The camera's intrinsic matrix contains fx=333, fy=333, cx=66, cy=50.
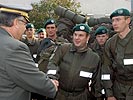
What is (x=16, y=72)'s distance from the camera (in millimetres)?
2756

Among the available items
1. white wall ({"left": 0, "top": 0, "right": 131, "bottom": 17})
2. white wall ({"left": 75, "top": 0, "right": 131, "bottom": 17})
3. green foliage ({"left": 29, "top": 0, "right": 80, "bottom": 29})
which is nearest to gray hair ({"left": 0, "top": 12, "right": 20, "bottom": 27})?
green foliage ({"left": 29, "top": 0, "right": 80, "bottom": 29})

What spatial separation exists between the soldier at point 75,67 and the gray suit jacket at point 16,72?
1.85m

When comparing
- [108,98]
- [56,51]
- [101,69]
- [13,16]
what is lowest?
[108,98]

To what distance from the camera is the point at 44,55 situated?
545 centimetres

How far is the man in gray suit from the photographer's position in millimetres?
2766

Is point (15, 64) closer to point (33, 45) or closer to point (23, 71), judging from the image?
point (23, 71)

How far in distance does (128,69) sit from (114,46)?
0.42m

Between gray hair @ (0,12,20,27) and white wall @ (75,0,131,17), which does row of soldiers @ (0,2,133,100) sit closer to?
gray hair @ (0,12,20,27)

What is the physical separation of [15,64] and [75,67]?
221cm

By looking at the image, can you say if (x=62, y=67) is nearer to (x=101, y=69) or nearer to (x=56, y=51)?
(x=56, y=51)

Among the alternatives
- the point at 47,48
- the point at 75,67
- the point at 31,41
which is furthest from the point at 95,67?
the point at 31,41

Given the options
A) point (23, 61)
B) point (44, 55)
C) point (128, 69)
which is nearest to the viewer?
point (23, 61)

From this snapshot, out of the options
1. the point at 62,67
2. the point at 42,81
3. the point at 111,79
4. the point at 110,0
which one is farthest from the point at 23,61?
the point at 110,0

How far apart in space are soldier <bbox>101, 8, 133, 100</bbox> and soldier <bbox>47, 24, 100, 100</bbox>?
0.18 m
